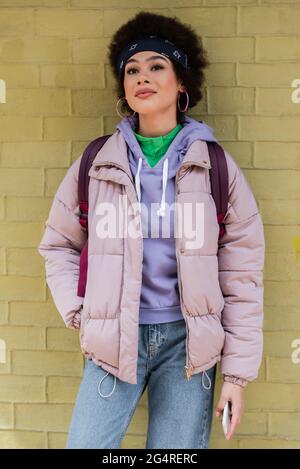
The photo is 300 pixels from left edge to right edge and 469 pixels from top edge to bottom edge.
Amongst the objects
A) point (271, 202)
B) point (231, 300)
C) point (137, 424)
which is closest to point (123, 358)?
point (231, 300)

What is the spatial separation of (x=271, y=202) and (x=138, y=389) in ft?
4.10

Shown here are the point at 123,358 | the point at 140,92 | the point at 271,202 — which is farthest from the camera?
the point at 271,202

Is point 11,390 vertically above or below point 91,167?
below

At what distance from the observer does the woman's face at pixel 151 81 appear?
2562 mm

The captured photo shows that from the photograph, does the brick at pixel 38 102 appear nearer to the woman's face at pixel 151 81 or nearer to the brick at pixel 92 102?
the brick at pixel 92 102

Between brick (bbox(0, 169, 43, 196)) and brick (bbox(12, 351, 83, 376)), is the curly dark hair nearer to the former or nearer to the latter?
brick (bbox(0, 169, 43, 196))

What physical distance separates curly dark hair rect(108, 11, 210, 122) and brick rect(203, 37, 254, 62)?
0.46 ft

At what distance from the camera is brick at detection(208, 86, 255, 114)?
3027mm

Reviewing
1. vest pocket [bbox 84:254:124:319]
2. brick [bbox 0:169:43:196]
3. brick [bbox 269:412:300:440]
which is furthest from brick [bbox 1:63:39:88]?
brick [bbox 269:412:300:440]

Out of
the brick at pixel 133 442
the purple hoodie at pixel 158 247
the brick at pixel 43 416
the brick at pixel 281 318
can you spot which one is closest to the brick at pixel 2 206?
the purple hoodie at pixel 158 247

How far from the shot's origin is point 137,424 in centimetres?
323

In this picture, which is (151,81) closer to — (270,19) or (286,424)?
(270,19)

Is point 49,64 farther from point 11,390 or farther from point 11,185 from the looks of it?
point 11,390

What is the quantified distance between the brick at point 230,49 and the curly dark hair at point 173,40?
14 cm
